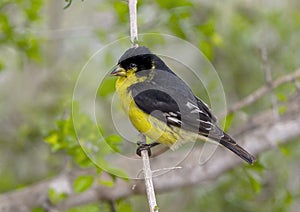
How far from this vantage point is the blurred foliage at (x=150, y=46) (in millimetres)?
4758

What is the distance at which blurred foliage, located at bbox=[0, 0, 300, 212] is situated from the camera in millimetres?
4758

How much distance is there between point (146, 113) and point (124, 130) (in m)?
0.48

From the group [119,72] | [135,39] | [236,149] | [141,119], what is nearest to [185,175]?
[236,149]

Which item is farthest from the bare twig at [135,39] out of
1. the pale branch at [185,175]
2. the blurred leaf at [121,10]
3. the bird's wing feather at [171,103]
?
the pale branch at [185,175]

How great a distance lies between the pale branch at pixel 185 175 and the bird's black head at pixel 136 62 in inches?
35.8

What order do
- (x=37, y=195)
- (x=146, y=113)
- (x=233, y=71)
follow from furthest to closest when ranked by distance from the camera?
1. (x=233, y=71)
2. (x=37, y=195)
3. (x=146, y=113)

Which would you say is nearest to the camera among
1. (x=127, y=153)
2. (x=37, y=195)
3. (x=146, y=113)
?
(x=146, y=113)

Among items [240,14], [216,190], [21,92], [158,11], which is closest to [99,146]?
[158,11]

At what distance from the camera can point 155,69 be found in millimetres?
4043

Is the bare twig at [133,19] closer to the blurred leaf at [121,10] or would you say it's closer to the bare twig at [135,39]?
the bare twig at [135,39]

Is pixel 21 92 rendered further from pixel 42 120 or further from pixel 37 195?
pixel 37 195

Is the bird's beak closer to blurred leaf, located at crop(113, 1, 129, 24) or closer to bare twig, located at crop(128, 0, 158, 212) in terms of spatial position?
bare twig, located at crop(128, 0, 158, 212)

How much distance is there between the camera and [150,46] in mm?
5305

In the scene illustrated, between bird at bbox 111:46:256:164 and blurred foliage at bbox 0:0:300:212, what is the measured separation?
1.82ft
